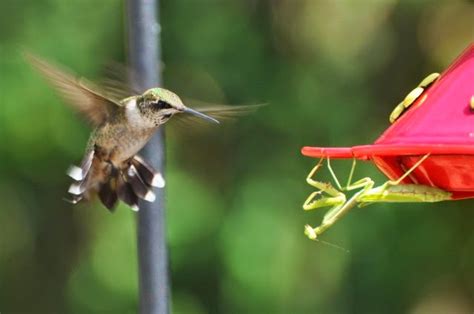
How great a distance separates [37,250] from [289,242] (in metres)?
1.33

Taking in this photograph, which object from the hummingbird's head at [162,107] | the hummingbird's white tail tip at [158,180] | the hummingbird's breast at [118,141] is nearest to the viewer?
the hummingbird's white tail tip at [158,180]

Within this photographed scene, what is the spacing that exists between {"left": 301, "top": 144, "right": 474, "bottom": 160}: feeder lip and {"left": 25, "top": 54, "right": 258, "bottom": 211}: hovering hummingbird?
1.24 ft

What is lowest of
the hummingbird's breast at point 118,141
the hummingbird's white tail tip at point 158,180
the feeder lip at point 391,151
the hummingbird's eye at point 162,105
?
the feeder lip at point 391,151

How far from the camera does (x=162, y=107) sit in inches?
83.7

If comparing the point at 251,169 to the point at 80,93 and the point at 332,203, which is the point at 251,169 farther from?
the point at 332,203

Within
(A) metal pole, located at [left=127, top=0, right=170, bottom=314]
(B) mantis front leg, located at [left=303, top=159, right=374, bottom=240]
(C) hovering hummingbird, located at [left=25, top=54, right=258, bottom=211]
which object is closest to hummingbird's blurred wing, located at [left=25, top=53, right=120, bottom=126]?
(C) hovering hummingbird, located at [left=25, top=54, right=258, bottom=211]

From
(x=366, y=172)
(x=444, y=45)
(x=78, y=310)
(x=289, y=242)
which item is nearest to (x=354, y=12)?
(x=444, y=45)

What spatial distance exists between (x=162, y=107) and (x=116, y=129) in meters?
0.28

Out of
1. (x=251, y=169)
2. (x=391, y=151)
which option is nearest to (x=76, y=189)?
(x=391, y=151)

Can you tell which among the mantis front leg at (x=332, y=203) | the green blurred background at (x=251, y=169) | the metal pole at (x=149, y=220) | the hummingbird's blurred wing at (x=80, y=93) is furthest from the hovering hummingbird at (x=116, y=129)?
the green blurred background at (x=251, y=169)

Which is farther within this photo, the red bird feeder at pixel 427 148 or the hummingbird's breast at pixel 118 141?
the hummingbird's breast at pixel 118 141

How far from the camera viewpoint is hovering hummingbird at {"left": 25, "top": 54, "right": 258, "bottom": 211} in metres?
2.13

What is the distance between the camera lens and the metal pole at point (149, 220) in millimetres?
1791

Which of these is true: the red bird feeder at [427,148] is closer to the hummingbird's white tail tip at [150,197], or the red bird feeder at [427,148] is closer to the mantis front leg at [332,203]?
the mantis front leg at [332,203]
